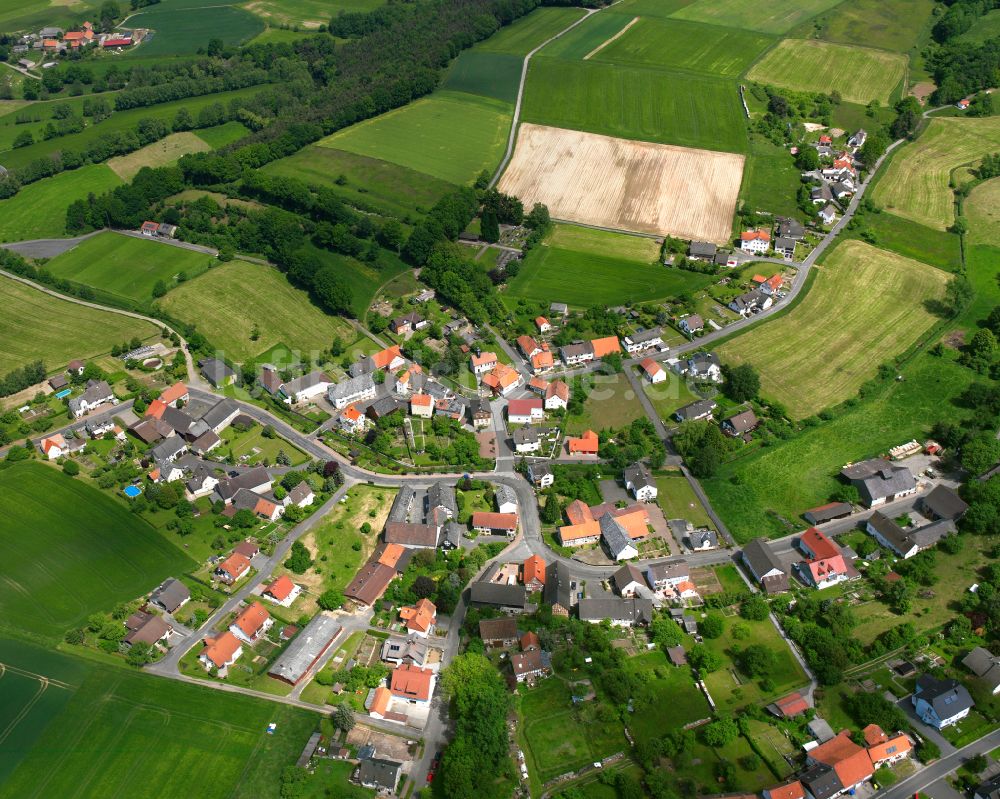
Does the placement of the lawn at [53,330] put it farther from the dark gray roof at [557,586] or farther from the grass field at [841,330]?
the grass field at [841,330]

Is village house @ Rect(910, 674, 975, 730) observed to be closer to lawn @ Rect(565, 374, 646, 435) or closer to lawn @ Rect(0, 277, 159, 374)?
lawn @ Rect(565, 374, 646, 435)

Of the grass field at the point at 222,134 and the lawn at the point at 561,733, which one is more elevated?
the grass field at the point at 222,134

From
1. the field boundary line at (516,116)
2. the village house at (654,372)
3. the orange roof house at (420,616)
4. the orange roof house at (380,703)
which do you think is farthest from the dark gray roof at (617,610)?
the field boundary line at (516,116)

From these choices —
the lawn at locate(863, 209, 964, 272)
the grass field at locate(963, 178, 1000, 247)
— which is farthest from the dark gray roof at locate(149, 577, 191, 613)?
the grass field at locate(963, 178, 1000, 247)

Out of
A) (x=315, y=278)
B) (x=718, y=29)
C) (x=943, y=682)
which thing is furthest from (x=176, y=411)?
(x=718, y=29)

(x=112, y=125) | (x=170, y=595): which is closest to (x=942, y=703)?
(x=170, y=595)

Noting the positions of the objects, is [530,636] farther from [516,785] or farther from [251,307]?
[251,307]

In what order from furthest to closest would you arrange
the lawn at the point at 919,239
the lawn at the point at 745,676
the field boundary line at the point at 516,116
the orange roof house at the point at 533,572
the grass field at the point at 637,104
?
the grass field at the point at 637,104
the field boundary line at the point at 516,116
the lawn at the point at 919,239
the orange roof house at the point at 533,572
the lawn at the point at 745,676
